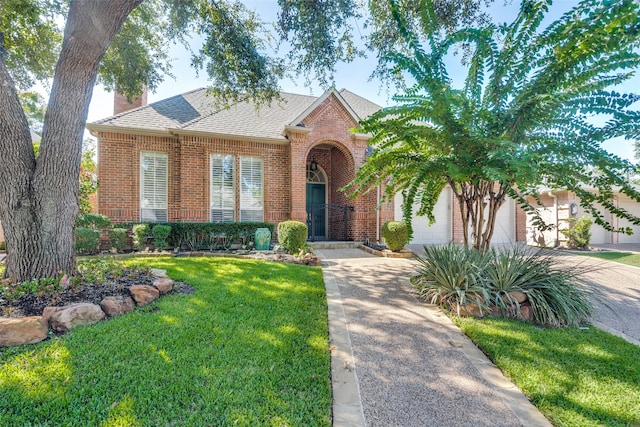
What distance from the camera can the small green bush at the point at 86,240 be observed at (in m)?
7.72

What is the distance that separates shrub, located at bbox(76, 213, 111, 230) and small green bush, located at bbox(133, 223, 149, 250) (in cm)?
80

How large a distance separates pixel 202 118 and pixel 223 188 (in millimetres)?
2857

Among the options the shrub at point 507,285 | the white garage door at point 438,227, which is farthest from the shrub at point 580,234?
the shrub at point 507,285

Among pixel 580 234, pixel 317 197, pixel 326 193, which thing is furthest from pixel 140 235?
pixel 580 234

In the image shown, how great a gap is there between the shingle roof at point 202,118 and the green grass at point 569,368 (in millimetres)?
8270

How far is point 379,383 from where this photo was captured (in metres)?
2.46

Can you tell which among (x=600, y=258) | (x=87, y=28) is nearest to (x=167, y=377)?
(x=87, y=28)

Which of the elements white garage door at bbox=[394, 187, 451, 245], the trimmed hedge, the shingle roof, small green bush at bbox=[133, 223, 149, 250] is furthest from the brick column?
white garage door at bbox=[394, 187, 451, 245]

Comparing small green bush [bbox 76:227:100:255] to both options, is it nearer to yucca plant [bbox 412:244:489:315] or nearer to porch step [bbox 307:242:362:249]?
porch step [bbox 307:242:362:249]

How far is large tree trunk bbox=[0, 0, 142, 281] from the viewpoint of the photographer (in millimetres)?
3869

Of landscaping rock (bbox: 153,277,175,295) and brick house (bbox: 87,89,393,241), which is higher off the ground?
brick house (bbox: 87,89,393,241)

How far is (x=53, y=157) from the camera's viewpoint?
4.00 meters

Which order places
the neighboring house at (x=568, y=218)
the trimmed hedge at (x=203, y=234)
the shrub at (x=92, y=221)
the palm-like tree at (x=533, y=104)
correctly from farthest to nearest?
the neighboring house at (x=568, y=218), the trimmed hedge at (x=203, y=234), the shrub at (x=92, y=221), the palm-like tree at (x=533, y=104)

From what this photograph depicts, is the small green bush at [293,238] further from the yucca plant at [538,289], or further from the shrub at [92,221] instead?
the shrub at [92,221]
